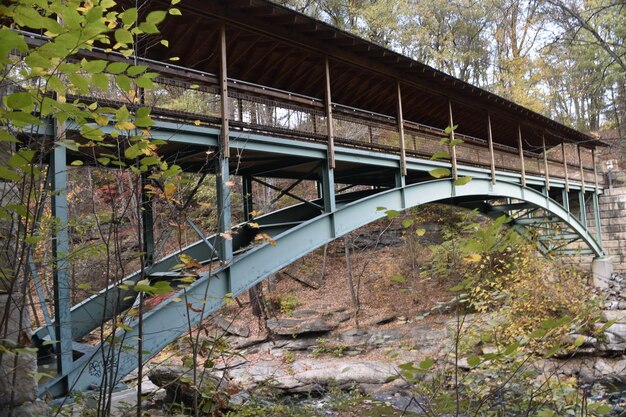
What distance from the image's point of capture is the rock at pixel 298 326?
14.4 meters

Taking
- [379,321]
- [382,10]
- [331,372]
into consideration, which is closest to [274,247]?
[331,372]

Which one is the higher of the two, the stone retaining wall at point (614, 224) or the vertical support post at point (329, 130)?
the vertical support post at point (329, 130)

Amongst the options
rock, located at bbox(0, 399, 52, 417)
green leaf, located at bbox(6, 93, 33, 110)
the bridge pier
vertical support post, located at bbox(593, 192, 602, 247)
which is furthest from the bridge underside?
vertical support post, located at bbox(593, 192, 602, 247)

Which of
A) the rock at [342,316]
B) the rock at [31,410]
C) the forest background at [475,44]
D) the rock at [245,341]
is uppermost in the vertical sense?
the forest background at [475,44]

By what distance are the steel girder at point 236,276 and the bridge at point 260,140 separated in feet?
0.07

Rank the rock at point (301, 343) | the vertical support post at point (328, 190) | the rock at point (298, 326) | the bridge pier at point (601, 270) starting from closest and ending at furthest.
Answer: the vertical support post at point (328, 190) < the rock at point (301, 343) < the rock at point (298, 326) < the bridge pier at point (601, 270)

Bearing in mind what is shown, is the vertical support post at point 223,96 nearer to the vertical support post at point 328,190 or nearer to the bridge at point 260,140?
the bridge at point 260,140

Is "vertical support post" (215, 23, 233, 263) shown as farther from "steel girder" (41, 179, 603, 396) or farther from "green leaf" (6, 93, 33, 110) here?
"green leaf" (6, 93, 33, 110)

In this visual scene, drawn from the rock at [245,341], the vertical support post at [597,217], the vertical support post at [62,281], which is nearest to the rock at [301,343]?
the rock at [245,341]

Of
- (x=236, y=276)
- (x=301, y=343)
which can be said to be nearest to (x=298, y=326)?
(x=301, y=343)

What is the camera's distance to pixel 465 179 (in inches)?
81.6

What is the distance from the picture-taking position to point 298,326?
14.7 metres

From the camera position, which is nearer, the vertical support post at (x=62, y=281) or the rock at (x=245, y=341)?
the vertical support post at (x=62, y=281)

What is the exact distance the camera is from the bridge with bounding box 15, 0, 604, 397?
4629 millimetres
